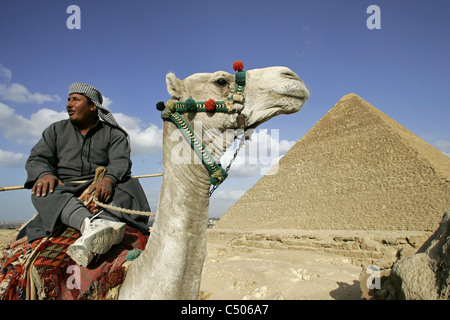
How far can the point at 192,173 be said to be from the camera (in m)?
1.70

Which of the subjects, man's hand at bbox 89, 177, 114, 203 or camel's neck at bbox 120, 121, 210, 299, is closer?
camel's neck at bbox 120, 121, 210, 299

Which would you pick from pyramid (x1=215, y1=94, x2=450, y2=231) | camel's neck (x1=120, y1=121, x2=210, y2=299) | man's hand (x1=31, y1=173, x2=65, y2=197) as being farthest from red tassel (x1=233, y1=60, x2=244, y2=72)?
pyramid (x1=215, y1=94, x2=450, y2=231)

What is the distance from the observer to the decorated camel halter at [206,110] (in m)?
1.70

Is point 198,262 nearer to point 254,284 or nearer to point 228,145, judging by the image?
point 228,145

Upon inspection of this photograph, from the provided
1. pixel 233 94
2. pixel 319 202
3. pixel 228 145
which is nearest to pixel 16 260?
pixel 228 145

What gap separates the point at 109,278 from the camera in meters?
1.73

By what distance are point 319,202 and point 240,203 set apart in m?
17.4

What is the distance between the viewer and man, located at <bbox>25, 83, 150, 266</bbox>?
6.21 feet

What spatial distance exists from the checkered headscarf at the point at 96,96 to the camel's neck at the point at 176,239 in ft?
2.58

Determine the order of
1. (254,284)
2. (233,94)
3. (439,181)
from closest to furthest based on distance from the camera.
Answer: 1. (233,94)
2. (254,284)
3. (439,181)

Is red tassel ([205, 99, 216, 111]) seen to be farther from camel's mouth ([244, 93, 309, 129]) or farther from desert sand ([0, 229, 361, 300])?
desert sand ([0, 229, 361, 300])

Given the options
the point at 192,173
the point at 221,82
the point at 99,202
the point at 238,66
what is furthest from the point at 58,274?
the point at 238,66

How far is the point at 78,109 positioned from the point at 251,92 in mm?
1159

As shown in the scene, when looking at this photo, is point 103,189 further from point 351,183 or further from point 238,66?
point 351,183
